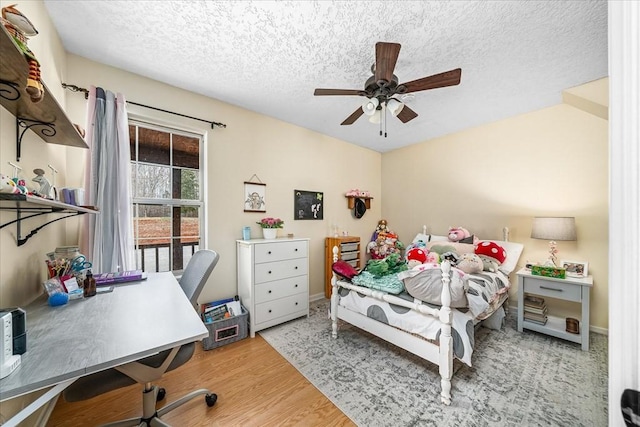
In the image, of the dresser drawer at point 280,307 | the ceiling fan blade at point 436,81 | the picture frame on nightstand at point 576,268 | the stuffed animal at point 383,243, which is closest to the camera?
the ceiling fan blade at point 436,81

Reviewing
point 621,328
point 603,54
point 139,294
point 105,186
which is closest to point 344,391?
point 139,294

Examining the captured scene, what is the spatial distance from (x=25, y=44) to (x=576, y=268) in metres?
4.38

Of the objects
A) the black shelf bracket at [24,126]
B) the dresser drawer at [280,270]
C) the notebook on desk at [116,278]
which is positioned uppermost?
the black shelf bracket at [24,126]

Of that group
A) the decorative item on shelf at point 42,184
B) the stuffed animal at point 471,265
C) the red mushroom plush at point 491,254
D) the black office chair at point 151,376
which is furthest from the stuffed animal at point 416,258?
the decorative item on shelf at point 42,184

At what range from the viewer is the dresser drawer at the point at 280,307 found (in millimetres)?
2609

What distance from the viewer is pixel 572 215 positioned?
8.73 feet

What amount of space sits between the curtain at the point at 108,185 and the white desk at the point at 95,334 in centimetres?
68

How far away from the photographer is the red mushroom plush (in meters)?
2.69

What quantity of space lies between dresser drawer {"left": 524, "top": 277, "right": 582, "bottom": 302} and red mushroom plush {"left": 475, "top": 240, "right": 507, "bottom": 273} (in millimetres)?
306

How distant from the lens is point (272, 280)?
2723 millimetres

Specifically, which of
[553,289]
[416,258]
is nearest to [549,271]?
[553,289]

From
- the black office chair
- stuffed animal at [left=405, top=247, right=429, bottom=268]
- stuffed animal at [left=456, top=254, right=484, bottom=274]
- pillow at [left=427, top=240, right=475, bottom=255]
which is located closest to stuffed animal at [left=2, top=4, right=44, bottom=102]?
the black office chair

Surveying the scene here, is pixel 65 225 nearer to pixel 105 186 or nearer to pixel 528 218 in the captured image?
pixel 105 186

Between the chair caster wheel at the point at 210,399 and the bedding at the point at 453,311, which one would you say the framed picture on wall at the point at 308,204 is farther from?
the chair caster wheel at the point at 210,399
